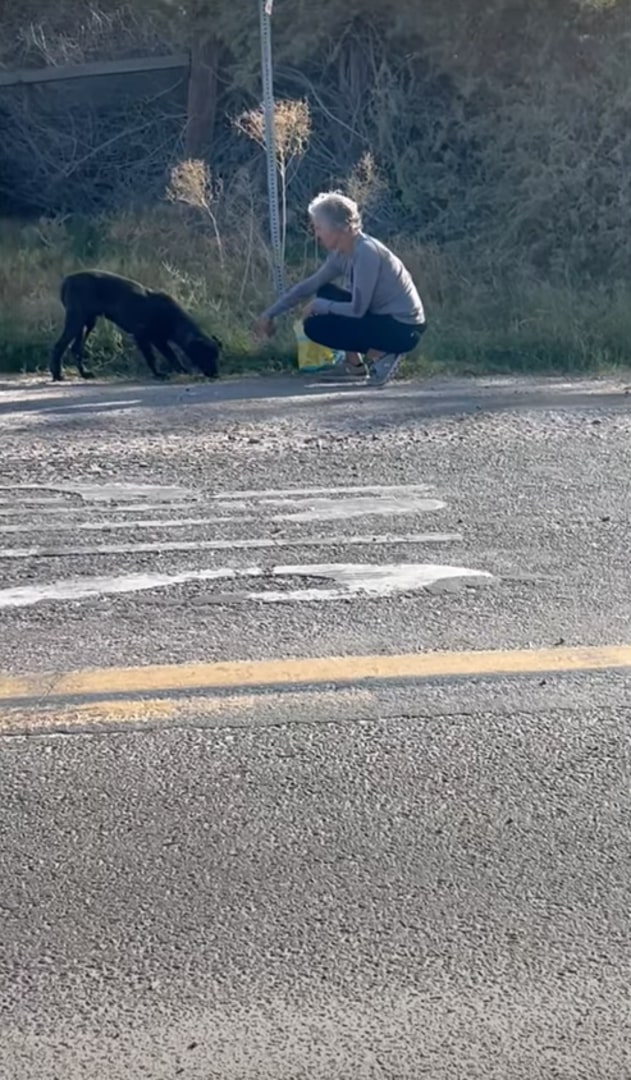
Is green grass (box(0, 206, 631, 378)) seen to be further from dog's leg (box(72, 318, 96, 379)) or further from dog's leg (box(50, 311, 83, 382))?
dog's leg (box(50, 311, 83, 382))

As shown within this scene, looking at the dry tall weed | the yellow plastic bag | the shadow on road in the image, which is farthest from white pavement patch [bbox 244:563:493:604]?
the dry tall weed

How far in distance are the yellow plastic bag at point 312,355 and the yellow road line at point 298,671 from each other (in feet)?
21.3

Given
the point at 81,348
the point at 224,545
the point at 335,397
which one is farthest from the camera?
the point at 81,348

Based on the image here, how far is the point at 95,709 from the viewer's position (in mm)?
4816

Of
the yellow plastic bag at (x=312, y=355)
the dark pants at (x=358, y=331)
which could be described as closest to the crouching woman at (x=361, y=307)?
the dark pants at (x=358, y=331)

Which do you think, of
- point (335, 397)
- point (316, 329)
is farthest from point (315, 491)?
point (316, 329)

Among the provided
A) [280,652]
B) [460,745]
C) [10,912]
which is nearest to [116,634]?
[280,652]

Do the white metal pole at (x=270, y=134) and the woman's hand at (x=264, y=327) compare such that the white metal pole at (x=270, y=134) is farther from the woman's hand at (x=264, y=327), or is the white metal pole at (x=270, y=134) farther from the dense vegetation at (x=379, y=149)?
the woman's hand at (x=264, y=327)

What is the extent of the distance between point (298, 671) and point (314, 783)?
825mm

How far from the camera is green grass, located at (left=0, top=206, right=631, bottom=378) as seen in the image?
12641 mm

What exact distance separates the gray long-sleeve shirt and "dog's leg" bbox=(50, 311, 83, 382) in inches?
62.5

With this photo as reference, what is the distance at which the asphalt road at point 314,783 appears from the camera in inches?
130

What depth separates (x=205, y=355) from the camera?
1171 centimetres

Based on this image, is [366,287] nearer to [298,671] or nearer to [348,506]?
[348,506]
